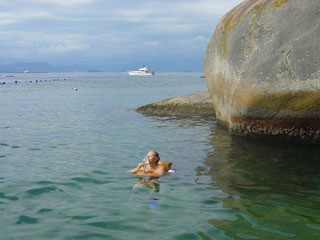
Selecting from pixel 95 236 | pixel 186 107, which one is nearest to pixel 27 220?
pixel 95 236

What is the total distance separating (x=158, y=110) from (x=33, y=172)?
1343 cm

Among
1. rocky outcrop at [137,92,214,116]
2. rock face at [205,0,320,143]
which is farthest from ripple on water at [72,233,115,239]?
rocky outcrop at [137,92,214,116]

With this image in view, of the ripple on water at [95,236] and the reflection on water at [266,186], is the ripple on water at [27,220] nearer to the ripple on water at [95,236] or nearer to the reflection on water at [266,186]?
the ripple on water at [95,236]

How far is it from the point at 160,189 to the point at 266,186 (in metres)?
2.36

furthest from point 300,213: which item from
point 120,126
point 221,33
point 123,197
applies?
point 120,126

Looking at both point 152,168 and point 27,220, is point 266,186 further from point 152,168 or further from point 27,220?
point 27,220

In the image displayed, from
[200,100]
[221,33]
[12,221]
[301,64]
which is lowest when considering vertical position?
[12,221]

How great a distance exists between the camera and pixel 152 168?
31.0 ft

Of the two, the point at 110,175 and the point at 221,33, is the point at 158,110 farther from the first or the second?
the point at 110,175

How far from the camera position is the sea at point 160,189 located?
249 inches

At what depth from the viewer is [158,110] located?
22.9 metres

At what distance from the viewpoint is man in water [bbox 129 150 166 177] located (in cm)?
932

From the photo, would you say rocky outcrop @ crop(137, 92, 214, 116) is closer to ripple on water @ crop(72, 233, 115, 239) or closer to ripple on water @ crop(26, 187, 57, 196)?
ripple on water @ crop(26, 187, 57, 196)

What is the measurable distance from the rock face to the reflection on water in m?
0.78
